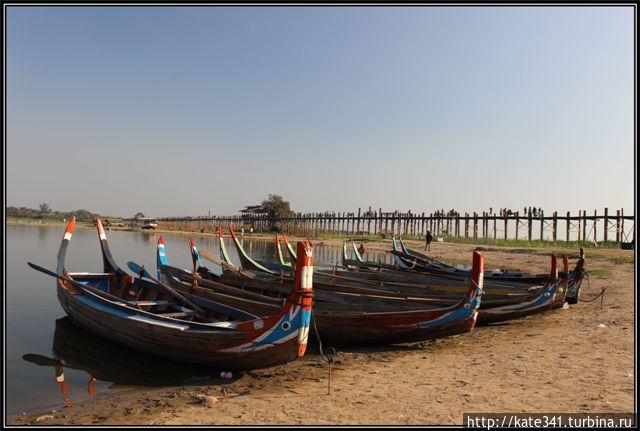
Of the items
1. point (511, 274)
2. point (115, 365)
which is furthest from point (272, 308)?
point (511, 274)

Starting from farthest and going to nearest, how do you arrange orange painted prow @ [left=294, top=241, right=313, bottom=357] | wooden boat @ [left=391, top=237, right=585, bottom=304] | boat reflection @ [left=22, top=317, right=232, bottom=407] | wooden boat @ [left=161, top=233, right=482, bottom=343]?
1. wooden boat @ [left=391, top=237, right=585, bottom=304]
2. wooden boat @ [left=161, top=233, right=482, bottom=343]
3. boat reflection @ [left=22, top=317, right=232, bottom=407]
4. orange painted prow @ [left=294, top=241, right=313, bottom=357]

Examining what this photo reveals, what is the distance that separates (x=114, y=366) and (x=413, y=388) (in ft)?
18.7

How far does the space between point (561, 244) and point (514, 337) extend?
32016 mm

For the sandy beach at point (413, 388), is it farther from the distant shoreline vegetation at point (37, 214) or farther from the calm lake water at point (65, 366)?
the distant shoreline vegetation at point (37, 214)

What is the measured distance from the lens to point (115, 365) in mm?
7973

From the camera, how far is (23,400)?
662 cm

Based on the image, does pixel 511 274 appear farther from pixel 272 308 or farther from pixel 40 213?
pixel 40 213

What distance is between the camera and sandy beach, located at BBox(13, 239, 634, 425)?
198 inches

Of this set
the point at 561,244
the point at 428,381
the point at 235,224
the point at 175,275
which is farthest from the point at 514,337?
the point at 235,224

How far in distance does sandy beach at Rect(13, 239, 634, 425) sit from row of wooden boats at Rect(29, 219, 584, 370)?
0.52 meters

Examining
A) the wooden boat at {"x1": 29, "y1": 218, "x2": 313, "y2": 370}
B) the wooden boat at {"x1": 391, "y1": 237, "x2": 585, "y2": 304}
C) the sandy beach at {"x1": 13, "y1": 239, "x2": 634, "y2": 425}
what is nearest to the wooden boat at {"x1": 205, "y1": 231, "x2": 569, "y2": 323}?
the wooden boat at {"x1": 391, "y1": 237, "x2": 585, "y2": 304}

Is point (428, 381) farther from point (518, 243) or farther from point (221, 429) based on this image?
point (518, 243)

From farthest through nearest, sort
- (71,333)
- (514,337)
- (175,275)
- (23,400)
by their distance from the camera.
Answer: (175,275) → (71,333) → (514,337) → (23,400)

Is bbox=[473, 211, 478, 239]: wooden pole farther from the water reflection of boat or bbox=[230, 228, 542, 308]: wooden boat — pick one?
the water reflection of boat
